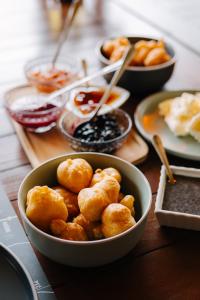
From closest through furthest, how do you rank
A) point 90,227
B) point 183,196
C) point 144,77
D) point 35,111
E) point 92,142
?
point 90,227 < point 183,196 < point 92,142 < point 35,111 < point 144,77

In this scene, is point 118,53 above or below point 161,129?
above

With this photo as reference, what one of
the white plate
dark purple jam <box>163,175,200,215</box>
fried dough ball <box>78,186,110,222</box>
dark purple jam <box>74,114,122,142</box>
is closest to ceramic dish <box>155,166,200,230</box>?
dark purple jam <box>163,175,200,215</box>

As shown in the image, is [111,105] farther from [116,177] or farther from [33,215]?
[33,215]

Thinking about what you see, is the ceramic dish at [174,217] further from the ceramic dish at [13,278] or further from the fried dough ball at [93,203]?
the ceramic dish at [13,278]

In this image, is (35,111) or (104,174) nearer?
(104,174)

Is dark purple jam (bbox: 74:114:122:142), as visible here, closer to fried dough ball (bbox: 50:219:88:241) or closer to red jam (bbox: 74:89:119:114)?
red jam (bbox: 74:89:119:114)

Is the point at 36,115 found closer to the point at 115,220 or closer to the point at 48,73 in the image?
the point at 48,73

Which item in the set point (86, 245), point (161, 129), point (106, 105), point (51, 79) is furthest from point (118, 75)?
point (86, 245)

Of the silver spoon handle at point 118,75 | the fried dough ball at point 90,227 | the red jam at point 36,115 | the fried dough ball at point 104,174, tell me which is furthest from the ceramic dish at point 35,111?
the fried dough ball at point 90,227
